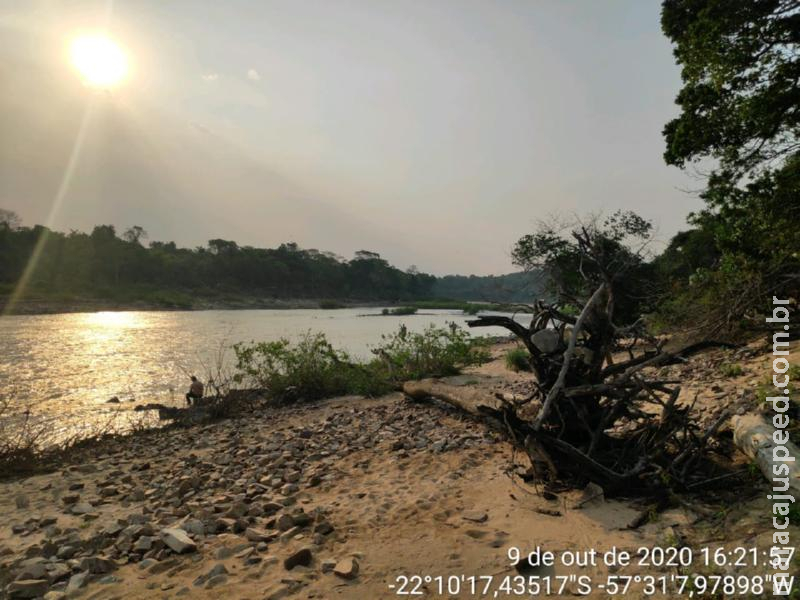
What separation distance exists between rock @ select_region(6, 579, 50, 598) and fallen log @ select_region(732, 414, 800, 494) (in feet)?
21.2

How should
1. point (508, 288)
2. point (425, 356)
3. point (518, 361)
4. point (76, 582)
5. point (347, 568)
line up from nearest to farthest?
point (347, 568), point (76, 582), point (508, 288), point (425, 356), point (518, 361)

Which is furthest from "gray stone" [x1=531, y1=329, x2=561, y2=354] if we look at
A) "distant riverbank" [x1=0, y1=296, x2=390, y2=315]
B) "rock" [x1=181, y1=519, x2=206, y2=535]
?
"distant riverbank" [x1=0, y1=296, x2=390, y2=315]

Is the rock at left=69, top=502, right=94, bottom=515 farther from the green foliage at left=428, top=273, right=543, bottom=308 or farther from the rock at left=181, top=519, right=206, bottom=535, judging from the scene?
the green foliage at left=428, top=273, right=543, bottom=308

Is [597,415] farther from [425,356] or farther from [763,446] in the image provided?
[425,356]

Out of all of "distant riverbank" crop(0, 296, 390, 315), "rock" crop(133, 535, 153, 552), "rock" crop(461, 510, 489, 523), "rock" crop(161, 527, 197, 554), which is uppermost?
"distant riverbank" crop(0, 296, 390, 315)

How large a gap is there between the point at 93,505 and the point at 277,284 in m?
90.3

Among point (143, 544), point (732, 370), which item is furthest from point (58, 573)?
point (732, 370)

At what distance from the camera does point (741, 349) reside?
9984 millimetres

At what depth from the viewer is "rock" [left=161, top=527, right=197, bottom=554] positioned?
4383 mm

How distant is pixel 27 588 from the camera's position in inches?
153

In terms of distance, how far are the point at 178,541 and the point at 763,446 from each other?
19.1 ft

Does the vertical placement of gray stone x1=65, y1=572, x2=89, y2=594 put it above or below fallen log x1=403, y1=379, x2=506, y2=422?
below

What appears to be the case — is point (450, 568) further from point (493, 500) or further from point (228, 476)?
point (228, 476)

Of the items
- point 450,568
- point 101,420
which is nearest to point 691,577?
point 450,568
